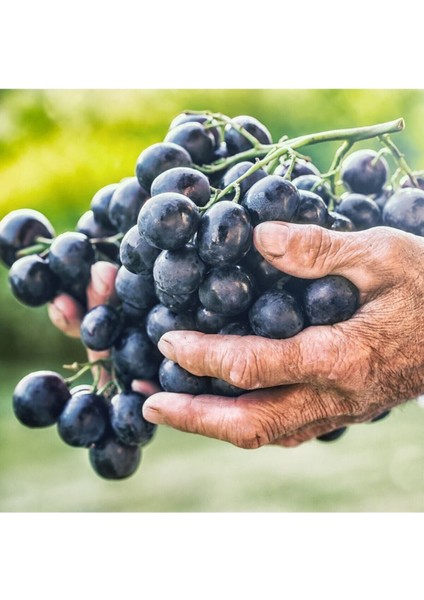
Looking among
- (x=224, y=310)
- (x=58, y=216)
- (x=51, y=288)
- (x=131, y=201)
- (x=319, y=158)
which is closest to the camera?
(x=224, y=310)

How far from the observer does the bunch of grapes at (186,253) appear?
0.84m

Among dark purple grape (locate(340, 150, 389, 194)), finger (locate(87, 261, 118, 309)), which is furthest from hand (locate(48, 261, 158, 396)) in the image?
dark purple grape (locate(340, 150, 389, 194))

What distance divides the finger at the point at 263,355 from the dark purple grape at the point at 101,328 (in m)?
0.14

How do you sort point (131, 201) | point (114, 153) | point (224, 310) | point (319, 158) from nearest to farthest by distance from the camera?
point (224, 310) → point (131, 201) → point (319, 158) → point (114, 153)

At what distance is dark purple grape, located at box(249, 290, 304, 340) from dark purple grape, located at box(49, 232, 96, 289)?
346mm

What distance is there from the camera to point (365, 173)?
3.58 ft

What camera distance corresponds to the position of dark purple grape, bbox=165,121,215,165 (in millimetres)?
1003

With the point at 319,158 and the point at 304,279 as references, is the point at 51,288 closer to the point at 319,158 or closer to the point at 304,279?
the point at 304,279

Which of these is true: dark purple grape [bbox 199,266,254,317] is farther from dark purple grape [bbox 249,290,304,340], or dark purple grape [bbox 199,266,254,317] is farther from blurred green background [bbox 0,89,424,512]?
blurred green background [bbox 0,89,424,512]

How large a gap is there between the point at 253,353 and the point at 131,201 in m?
0.31

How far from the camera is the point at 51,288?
112cm

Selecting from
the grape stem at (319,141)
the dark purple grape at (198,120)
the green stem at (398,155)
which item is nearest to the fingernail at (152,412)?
the grape stem at (319,141)

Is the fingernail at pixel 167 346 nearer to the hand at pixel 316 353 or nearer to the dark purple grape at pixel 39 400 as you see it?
the hand at pixel 316 353
